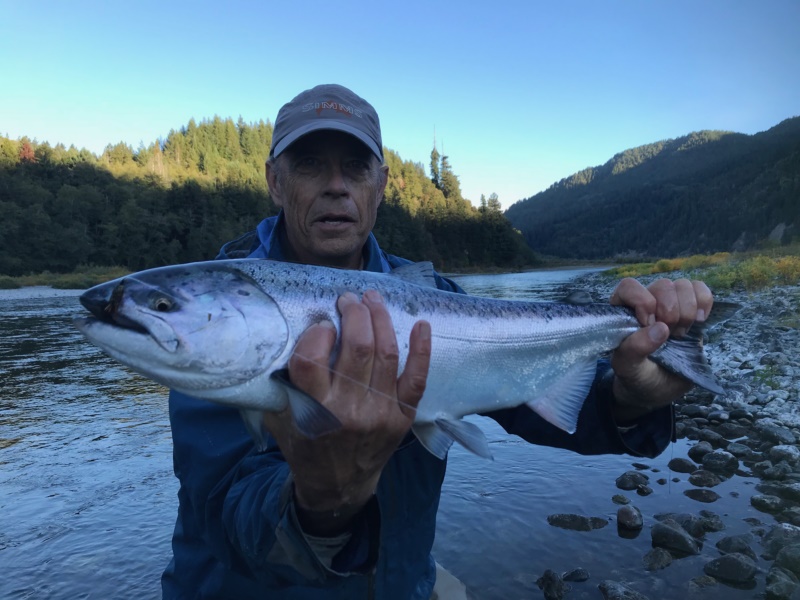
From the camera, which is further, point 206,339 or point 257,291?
point 257,291

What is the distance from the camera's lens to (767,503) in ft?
18.9

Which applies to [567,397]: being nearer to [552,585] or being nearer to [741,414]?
[552,585]

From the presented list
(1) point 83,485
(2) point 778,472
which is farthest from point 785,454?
(1) point 83,485

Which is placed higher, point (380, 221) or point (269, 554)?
point (380, 221)

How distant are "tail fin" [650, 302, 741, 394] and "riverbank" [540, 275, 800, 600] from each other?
1.36 ft

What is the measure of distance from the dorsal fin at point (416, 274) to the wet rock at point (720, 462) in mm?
6144

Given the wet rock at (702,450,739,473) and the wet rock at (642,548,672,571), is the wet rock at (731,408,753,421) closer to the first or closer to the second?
the wet rock at (702,450,739,473)

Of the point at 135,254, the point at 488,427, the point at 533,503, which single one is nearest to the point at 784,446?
the point at 533,503

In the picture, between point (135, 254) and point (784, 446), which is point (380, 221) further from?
point (784, 446)

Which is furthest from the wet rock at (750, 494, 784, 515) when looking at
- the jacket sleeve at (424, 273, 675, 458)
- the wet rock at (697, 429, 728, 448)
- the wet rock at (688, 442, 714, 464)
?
the jacket sleeve at (424, 273, 675, 458)

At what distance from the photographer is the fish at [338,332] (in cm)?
193

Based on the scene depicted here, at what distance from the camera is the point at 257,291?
84.0 inches

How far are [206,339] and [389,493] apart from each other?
1.28m

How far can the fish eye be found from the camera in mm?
1984
